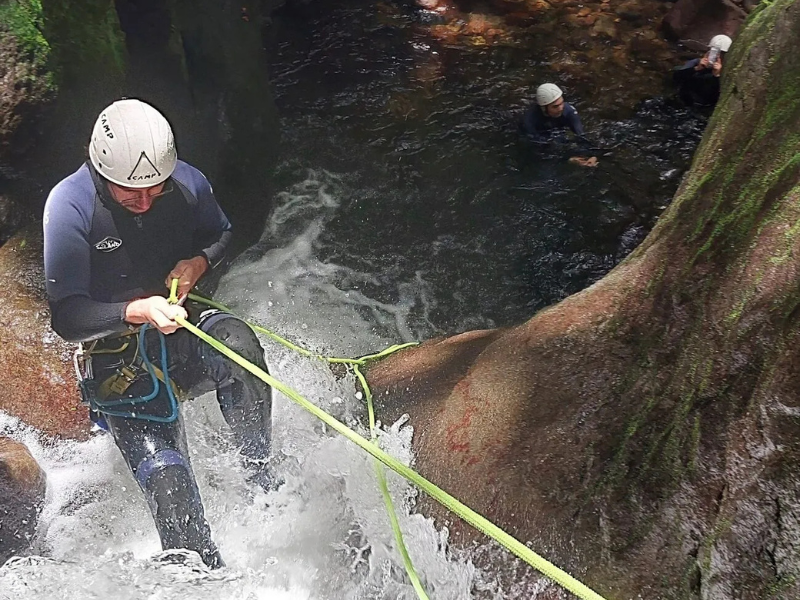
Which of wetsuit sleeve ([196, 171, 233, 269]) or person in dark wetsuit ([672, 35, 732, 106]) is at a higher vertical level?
wetsuit sleeve ([196, 171, 233, 269])

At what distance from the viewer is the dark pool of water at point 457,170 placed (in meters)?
6.20

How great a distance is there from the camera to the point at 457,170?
7344 mm

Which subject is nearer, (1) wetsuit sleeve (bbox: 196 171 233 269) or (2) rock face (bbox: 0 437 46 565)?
(1) wetsuit sleeve (bbox: 196 171 233 269)

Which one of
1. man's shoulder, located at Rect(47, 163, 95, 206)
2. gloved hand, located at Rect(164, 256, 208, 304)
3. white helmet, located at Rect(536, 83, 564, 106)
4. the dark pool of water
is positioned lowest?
the dark pool of water

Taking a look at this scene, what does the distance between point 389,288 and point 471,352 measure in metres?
2.28

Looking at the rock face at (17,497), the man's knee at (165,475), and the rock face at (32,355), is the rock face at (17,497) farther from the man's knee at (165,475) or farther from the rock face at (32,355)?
the man's knee at (165,475)

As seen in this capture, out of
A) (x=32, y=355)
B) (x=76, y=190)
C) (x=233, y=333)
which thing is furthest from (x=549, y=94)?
(x=76, y=190)

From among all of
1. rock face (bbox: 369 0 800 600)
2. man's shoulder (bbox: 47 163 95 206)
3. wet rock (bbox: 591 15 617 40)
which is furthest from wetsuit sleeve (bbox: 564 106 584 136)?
man's shoulder (bbox: 47 163 95 206)

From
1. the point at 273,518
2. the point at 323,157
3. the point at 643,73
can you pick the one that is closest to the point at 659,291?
the point at 273,518

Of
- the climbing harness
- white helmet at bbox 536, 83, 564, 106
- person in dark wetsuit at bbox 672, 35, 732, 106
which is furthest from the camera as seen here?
person in dark wetsuit at bbox 672, 35, 732, 106

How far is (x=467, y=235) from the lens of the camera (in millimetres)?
6617

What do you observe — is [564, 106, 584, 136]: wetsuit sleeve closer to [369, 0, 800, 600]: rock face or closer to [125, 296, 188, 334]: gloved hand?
[369, 0, 800, 600]: rock face

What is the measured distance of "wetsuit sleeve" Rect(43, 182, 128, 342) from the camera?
8.55ft

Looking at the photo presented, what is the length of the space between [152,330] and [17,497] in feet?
4.01
